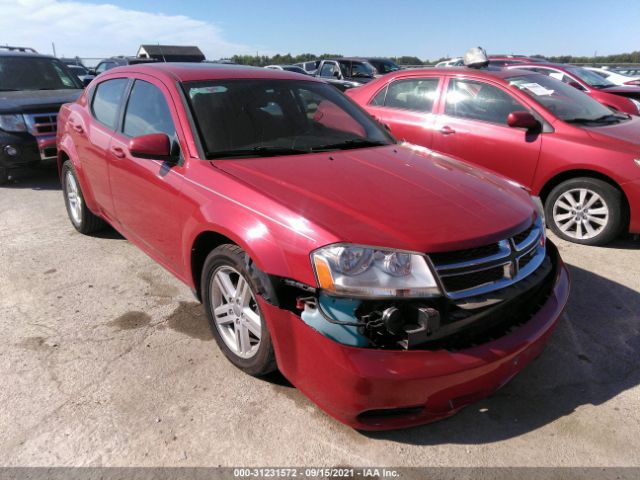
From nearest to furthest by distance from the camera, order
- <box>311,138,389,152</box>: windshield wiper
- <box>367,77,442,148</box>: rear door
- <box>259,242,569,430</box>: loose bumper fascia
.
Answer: <box>259,242,569,430</box>: loose bumper fascia → <box>311,138,389,152</box>: windshield wiper → <box>367,77,442,148</box>: rear door

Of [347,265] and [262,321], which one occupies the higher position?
[347,265]

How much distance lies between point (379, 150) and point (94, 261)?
2.67 m

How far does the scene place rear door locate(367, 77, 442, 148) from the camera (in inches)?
218

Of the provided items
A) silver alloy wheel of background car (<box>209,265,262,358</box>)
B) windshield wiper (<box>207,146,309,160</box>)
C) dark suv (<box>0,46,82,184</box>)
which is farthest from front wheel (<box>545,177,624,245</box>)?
dark suv (<box>0,46,82,184</box>)

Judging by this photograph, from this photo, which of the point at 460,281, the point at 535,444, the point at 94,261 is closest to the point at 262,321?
the point at 460,281

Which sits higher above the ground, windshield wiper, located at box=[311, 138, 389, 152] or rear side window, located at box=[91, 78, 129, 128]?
rear side window, located at box=[91, 78, 129, 128]

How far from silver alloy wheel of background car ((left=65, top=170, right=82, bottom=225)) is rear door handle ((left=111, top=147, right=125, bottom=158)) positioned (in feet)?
3.99

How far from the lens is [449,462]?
212 cm

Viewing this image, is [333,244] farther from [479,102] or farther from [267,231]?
[479,102]

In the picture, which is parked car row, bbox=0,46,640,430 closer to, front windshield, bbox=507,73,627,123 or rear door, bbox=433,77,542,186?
rear door, bbox=433,77,542,186

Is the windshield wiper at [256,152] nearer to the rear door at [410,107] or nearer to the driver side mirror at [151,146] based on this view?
the driver side mirror at [151,146]

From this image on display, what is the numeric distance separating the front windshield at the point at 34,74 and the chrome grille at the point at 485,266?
25.5 feet

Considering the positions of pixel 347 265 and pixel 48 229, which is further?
pixel 48 229

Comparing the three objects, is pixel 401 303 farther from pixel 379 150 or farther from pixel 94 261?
pixel 94 261
